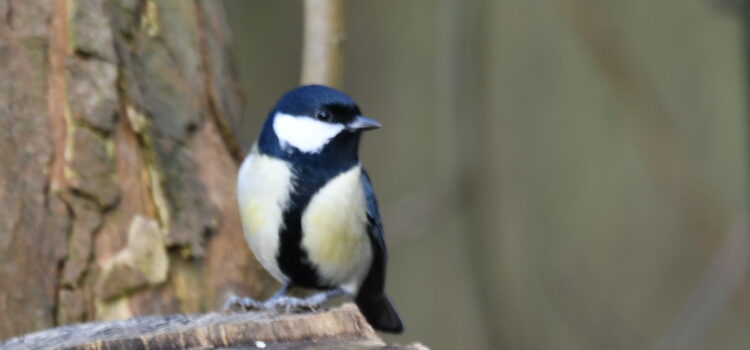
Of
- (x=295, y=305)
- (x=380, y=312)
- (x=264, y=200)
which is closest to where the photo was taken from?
(x=295, y=305)

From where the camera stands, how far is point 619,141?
3.74m

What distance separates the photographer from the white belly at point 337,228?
6.66 feet

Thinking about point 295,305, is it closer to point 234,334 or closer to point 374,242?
point 234,334

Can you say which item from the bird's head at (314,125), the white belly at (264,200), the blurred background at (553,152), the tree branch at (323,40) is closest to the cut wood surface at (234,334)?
the white belly at (264,200)

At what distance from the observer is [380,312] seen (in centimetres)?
238

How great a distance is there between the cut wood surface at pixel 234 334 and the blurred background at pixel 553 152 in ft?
6.61

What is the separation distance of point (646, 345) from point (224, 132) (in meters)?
1.91

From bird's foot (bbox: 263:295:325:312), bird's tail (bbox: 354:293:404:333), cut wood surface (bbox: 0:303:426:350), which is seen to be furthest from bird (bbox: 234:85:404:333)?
cut wood surface (bbox: 0:303:426:350)

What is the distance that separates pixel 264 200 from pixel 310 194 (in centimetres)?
9

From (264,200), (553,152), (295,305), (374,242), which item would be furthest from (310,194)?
(553,152)

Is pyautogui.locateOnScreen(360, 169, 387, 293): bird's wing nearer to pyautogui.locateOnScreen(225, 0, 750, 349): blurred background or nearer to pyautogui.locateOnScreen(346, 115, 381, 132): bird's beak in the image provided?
pyautogui.locateOnScreen(346, 115, 381, 132): bird's beak

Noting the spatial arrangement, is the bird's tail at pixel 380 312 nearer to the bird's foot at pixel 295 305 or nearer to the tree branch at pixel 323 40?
the tree branch at pixel 323 40

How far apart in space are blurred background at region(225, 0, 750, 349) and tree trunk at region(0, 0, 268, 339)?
1443 mm

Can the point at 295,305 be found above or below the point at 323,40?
below
